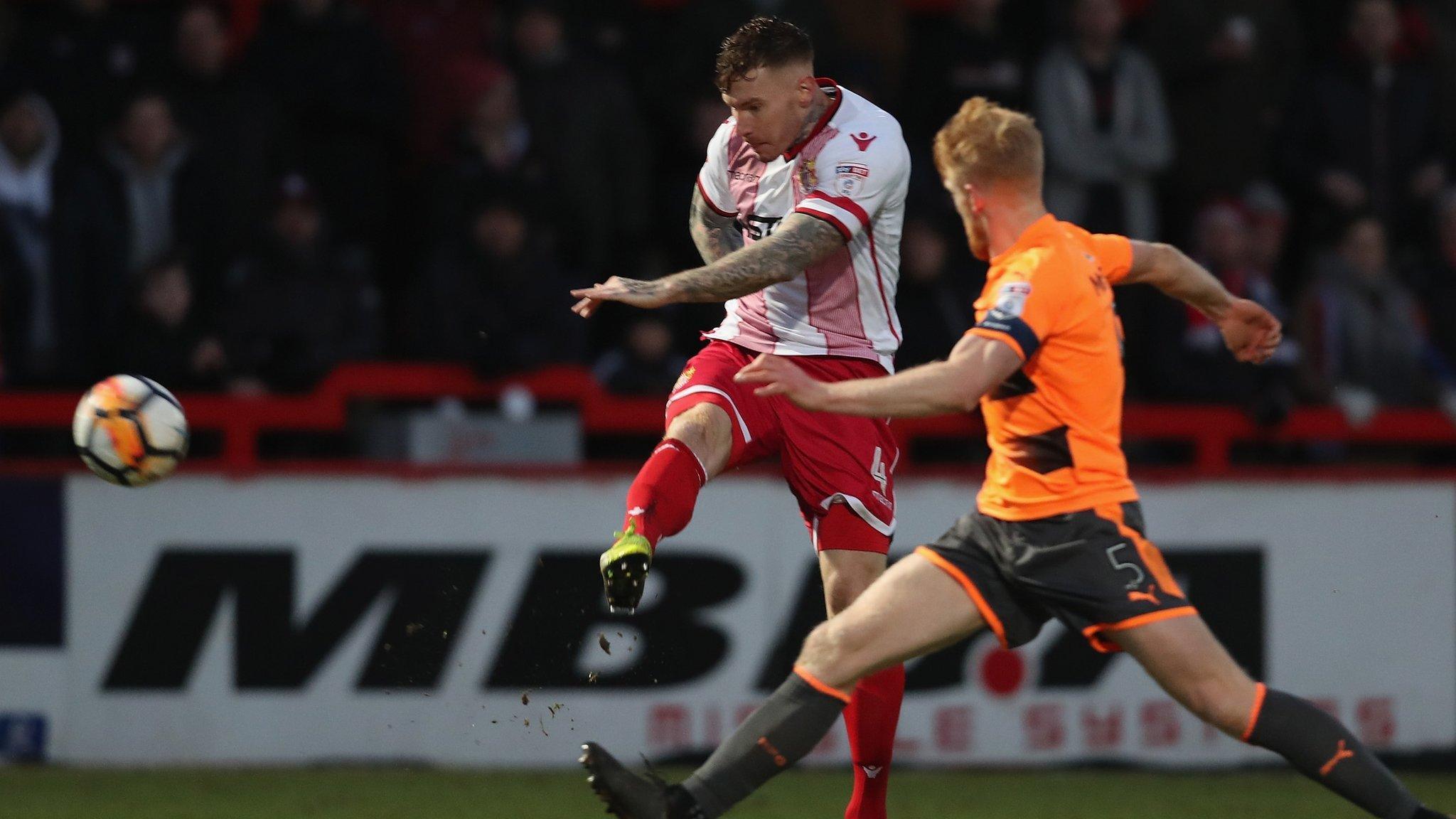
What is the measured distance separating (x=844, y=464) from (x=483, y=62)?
15.3 ft

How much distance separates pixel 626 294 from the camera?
5.71 metres

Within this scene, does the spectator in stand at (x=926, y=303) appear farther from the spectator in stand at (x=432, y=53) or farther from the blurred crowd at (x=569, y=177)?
the spectator in stand at (x=432, y=53)

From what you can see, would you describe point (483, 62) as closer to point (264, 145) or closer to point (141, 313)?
point (264, 145)

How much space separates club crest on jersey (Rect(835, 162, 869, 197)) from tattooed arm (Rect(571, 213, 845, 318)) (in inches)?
5.4

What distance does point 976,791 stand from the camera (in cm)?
840

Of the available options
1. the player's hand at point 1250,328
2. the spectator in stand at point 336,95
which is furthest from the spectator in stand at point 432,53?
the player's hand at point 1250,328

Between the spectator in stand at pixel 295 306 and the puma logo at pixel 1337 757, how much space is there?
5.20 m

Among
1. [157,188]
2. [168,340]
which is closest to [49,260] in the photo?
[157,188]

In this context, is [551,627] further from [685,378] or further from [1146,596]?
[1146,596]

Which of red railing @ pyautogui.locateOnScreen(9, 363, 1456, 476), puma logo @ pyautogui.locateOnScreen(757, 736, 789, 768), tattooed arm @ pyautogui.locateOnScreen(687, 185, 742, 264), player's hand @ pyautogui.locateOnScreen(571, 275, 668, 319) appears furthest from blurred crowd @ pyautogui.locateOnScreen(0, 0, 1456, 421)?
puma logo @ pyautogui.locateOnScreen(757, 736, 789, 768)

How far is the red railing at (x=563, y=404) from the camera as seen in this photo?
29.3 feet

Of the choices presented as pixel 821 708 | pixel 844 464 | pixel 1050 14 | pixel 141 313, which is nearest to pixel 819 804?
pixel 844 464

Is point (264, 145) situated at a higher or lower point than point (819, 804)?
higher

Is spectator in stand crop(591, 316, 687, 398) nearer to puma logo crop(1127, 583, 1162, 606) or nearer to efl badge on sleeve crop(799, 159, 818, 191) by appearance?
efl badge on sleeve crop(799, 159, 818, 191)
